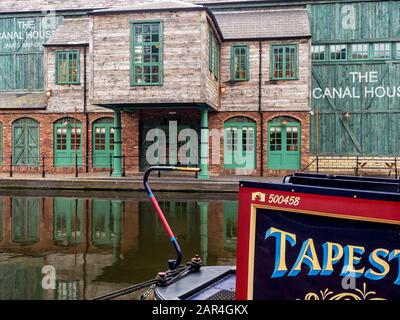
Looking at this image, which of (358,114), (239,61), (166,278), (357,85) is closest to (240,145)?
(239,61)

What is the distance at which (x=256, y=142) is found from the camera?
19578mm

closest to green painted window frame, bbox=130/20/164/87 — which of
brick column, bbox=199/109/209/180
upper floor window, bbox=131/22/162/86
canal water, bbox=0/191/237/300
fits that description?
upper floor window, bbox=131/22/162/86

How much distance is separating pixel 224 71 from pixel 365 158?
8939 millimetres

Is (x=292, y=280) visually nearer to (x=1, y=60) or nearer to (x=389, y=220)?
(x=389, y=220)

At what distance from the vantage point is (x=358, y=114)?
66.5 ft

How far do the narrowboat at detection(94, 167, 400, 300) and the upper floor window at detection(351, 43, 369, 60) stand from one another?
65.6ft

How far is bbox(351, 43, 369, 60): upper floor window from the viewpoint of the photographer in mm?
20283

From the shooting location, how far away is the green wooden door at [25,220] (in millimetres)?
8047

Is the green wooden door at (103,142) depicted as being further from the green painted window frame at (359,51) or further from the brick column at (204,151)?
the green painted window frame at (359,51)

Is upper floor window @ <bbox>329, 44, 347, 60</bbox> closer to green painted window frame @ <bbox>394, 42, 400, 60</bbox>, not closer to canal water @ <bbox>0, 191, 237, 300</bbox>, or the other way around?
green painted window frame @ <bbox>394, 42, 400, 60</bbox>

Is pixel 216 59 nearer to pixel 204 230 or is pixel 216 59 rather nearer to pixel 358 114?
pixel 358 114
